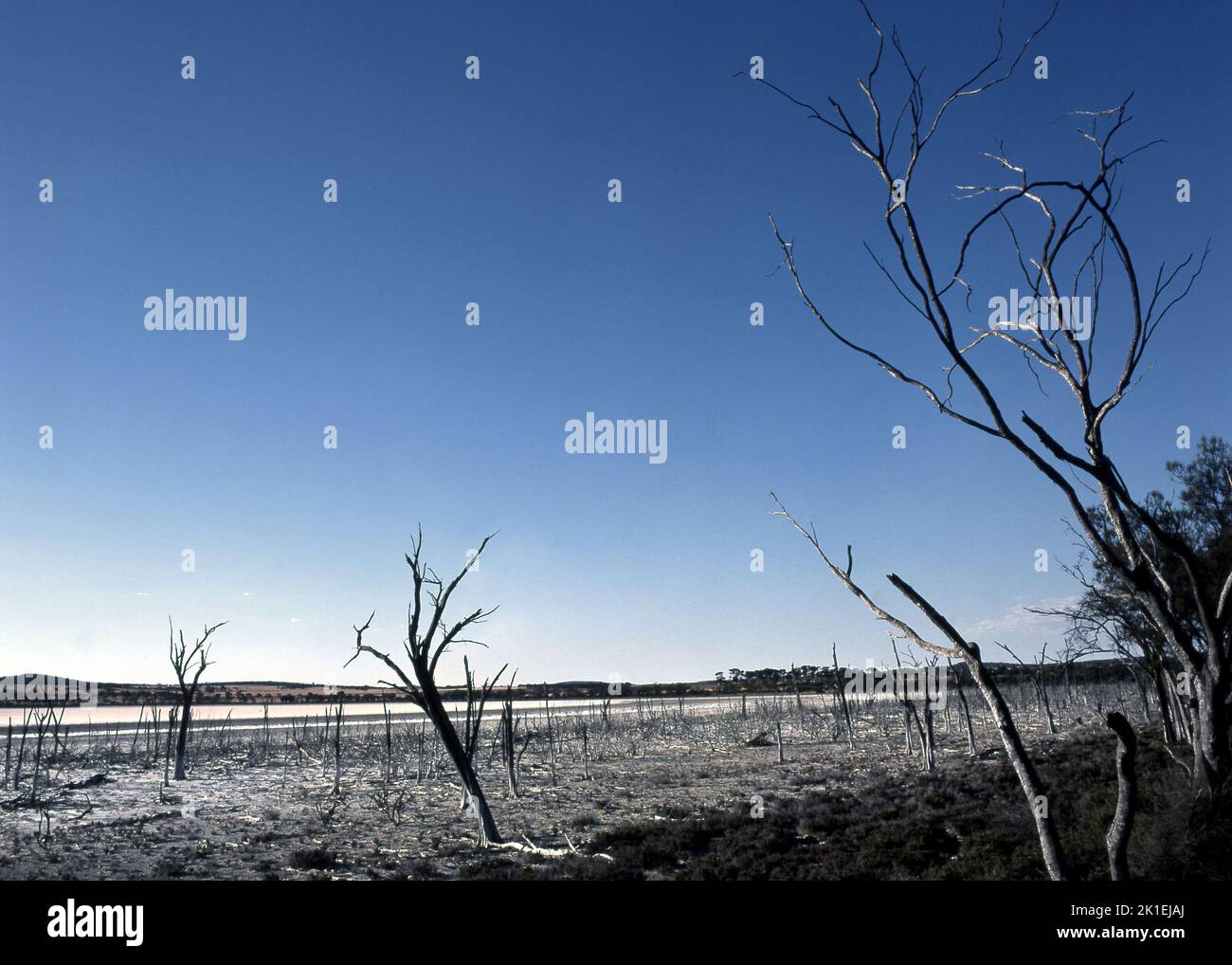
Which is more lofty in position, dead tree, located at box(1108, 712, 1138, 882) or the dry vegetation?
dead tree, located at box(1108, 712, 1138, 882)

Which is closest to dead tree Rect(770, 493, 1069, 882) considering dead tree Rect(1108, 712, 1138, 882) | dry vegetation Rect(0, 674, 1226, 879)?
dead tree Rect(1108, 712, 1138, 882)

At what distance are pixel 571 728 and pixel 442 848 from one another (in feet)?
146

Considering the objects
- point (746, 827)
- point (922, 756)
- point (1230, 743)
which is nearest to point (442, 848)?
point (746, 827)

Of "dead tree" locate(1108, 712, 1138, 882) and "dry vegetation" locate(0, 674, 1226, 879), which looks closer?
"dead tree" locate(1108, 712, 1138, 882)

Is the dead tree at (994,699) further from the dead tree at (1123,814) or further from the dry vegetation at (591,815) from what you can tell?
the dry vegetation at (591,815)

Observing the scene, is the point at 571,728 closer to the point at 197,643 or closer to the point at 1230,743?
the point at 197,643

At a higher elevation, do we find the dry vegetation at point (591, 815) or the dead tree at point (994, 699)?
the dead tree at point (994, 699)

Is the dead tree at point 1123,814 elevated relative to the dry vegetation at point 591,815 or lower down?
elevated

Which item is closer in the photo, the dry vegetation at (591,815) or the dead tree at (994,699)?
the dead tree at (994,699)

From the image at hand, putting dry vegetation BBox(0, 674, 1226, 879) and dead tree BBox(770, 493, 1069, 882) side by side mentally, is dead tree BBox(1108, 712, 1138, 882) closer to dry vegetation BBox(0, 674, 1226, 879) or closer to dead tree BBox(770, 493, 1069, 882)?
dead tree BBox(770, 493, 1069, 882)

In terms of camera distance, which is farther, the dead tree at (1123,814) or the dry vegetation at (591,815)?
the dry vegetation at (591,815)

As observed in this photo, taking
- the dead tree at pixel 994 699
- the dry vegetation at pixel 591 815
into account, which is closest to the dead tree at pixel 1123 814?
the dead tree at pixel 994 699

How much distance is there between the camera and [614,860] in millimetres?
13547

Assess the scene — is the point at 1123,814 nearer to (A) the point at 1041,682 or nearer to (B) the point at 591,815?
(B) the point at 591,815
